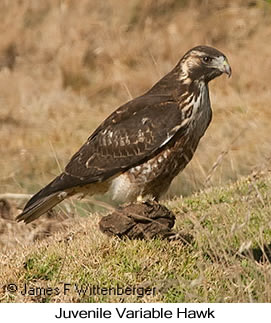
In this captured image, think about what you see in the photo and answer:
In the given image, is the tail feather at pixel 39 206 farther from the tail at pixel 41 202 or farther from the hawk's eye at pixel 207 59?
the hawk's eye at pixel 207 59

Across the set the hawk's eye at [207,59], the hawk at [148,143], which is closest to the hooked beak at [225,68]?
the hawk at [148,143]

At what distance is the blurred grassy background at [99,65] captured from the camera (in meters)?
12.0

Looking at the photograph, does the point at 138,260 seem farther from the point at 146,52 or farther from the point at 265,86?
the point at 146,52

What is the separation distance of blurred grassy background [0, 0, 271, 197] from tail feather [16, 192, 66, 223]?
372 cm

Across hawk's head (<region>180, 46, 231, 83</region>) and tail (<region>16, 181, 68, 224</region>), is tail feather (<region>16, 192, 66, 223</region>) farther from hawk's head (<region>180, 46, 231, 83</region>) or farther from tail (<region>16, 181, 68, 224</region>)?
hawk's head (<region>180, 46, 231, 83</region>)

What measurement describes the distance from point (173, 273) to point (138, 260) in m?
0.23

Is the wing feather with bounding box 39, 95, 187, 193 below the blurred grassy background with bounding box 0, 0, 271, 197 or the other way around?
the other way around

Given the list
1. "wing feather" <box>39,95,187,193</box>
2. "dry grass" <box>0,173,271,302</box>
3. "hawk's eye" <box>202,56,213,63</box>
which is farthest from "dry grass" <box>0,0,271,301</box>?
"dry grass" <box>0,173,271,302</box>

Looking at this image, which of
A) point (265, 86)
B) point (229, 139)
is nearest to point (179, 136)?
point (229, 139)

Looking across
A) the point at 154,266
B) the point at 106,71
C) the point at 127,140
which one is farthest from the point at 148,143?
the point at 106,71

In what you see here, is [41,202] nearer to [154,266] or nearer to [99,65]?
[154,266]

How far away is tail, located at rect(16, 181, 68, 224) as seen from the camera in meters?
6.88

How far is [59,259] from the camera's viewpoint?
6.34 metres

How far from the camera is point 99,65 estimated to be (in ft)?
50.8
